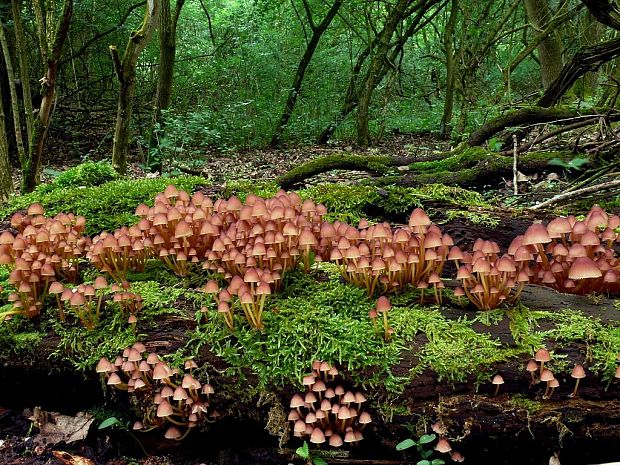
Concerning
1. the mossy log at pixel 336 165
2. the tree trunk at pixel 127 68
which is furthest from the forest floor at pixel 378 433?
the tree trunk at pixel 127 68

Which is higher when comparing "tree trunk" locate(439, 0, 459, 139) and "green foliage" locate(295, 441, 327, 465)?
"tree trunk" locate(439, 0, 459, 139)

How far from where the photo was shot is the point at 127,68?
657 cm

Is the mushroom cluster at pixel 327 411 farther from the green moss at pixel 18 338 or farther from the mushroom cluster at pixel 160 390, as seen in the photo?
the green moss at pixel 18 338

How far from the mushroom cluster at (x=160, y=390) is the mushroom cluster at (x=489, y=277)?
1.56 m

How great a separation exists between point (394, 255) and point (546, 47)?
9549mm

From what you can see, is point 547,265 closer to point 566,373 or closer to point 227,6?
point 566,373

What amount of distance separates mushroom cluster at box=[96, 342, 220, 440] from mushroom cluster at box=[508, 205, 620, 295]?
1.92m

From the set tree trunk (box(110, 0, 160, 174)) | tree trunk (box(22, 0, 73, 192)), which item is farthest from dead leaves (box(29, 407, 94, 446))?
tree trunk (box(110, 0, 160, 174))

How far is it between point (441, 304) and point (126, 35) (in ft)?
44.6

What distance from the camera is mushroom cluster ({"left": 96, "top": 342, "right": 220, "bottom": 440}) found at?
259cm

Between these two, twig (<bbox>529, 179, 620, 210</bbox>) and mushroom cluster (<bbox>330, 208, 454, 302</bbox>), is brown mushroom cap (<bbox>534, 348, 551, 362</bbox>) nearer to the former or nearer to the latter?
mushroom cluster (<bbox>330, 208, 454, 302</bbox>)

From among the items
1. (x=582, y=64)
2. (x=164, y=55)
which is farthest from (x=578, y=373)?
(x=164, y=55)

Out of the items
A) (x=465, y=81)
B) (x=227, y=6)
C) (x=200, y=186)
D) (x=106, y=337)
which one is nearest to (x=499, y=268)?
(x=106, y=337)

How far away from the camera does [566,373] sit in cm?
249
